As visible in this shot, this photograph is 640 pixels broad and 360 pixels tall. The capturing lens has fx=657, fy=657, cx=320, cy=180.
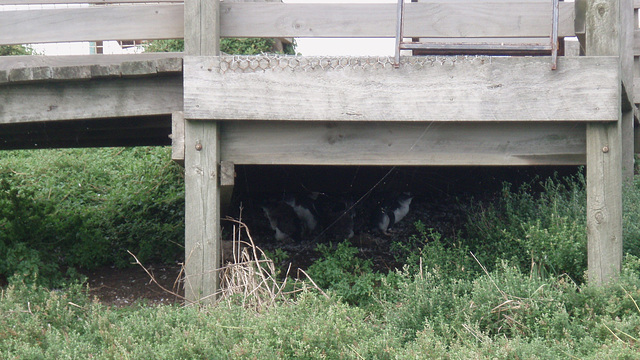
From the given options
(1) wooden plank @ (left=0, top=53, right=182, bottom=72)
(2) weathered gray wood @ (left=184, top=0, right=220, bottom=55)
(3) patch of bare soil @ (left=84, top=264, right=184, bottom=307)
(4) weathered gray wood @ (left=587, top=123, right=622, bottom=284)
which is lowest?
(3) patch of bare soil @ (left=84, top=264, right=184, bottom=307)

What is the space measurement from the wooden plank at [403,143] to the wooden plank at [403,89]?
0.22 m

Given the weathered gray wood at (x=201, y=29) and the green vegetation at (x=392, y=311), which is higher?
the weathered gray wood at (x=201, y=29)

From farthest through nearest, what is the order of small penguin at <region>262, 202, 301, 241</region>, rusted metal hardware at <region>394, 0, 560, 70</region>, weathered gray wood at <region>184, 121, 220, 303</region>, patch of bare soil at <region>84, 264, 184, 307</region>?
1. small penguin at <region>262, 202, 301, 241</region>
2. patch of bare soil at <region>84, 264, 184, 307</region>
3. weathered gray wood at <region>184, 121, 220, 303</region>
4. rusted metal hardware at <region>394, 0, 560, 70</region>

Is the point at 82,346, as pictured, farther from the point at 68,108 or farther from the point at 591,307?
the point at 591,307

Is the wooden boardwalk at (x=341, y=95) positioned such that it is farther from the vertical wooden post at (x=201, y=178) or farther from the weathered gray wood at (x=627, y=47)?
the weathered gray wood at (x=627, y=47)

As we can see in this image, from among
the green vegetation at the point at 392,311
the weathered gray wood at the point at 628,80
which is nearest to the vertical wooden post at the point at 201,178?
the green vegetation at the point at 392,311

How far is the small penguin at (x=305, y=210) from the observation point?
23.9ft

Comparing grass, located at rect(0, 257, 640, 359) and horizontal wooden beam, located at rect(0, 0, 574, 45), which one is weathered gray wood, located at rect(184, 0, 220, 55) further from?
grass, located at rect(0, 257, 640, 359)

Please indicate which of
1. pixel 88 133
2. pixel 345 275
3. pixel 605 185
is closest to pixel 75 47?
pixel 88 133

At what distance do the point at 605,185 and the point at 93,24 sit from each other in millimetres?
3787

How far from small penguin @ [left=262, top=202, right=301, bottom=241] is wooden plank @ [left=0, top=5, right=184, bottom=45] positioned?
9.70 feet

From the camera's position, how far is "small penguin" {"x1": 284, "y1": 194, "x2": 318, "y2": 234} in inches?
287

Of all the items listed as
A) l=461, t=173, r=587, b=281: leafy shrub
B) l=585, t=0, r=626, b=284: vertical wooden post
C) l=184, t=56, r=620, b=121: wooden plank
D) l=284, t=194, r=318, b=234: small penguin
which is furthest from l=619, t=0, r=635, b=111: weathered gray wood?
l=284, t=194, r=318, b=234: small penguin

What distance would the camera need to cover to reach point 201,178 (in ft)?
14.9
